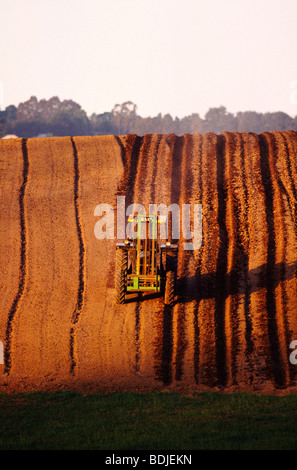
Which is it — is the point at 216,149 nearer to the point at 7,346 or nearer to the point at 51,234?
the point at 51,234

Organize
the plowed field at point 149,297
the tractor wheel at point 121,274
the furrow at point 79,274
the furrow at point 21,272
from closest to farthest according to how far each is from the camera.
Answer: the plowed field at point 149,297 → the furrow at point 21,272 → the furrow at point 79,274 → the tractor wheel at point 121,274

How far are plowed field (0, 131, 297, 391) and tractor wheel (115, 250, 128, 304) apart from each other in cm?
54

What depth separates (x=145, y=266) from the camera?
18.6 meters

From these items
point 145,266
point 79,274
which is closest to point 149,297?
point 145,266

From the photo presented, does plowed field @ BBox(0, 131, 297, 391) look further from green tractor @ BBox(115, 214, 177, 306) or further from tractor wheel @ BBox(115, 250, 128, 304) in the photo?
green tractor @ BBox(115, 214, 177, 306)

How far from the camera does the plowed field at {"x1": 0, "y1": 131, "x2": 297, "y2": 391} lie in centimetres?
1570

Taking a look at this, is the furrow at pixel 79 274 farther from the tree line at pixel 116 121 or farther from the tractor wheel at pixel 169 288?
the tree line at pixel 116 121

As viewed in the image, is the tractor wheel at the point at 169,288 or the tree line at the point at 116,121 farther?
the tree line at the point at 116,121

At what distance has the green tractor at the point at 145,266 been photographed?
18375 millimetres

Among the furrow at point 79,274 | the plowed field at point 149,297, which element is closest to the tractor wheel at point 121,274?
the plowed field at point 149,297

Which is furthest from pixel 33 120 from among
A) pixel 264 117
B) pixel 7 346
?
pixel 7 346

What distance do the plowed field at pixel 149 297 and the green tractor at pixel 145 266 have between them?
0.70m

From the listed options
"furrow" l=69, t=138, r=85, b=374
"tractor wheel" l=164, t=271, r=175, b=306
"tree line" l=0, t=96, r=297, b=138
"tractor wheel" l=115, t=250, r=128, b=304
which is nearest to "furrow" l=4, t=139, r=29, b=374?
"furrow" l=69, t=138, r=85, b=374

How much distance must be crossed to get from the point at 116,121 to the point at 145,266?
9471 centimetres
